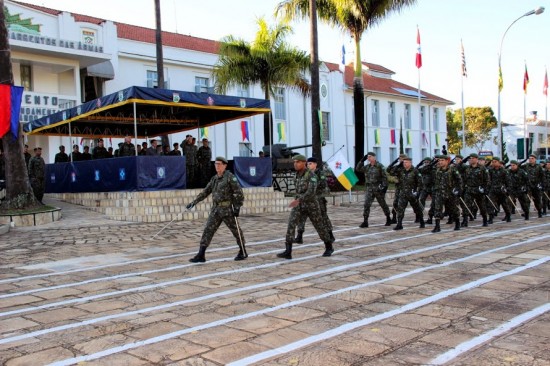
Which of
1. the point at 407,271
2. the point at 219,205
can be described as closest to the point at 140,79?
the point at 219,205

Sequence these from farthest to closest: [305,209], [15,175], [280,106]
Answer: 1. [280,106]
2. [15,175]
3. [305,209]

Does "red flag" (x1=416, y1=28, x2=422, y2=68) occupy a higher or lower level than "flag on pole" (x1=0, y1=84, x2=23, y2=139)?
higher

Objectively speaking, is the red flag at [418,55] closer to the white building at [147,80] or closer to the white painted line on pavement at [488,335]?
the white building at [147,80]

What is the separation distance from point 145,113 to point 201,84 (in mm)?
11899

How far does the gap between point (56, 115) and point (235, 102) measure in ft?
20.4

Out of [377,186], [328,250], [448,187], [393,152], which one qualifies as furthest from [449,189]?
[393,152]

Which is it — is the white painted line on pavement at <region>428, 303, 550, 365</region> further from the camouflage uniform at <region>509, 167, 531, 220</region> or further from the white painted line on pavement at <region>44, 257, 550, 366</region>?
the camouflage uniform at <region>509, 167, 531, 220</region>

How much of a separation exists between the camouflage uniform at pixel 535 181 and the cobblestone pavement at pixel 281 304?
18.7ft

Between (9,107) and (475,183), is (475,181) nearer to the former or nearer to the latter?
(475,183)

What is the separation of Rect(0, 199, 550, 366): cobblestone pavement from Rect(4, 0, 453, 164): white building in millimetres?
13360

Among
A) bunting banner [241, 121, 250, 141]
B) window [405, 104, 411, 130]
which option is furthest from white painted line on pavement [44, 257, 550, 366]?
window [405, 104, 411, 130]

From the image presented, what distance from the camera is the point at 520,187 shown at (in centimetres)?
1499

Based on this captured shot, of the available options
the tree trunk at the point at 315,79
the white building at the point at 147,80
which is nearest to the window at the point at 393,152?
the white building at the point at 147,80

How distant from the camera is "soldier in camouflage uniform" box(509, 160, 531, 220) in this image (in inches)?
581
